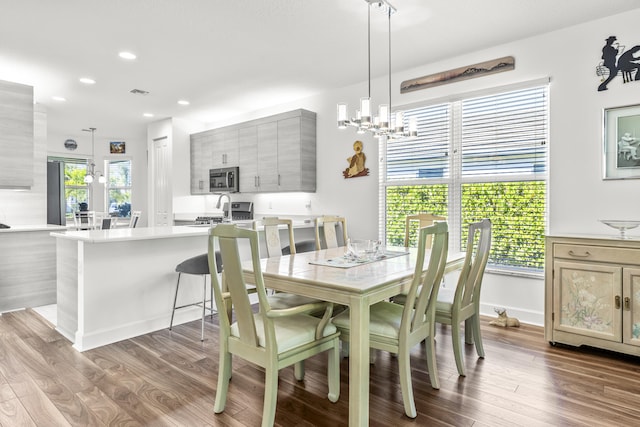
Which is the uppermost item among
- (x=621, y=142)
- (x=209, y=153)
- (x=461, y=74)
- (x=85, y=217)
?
(x=461, y=74)

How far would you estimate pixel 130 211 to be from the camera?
28.8 feet

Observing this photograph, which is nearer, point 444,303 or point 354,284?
point 354,284

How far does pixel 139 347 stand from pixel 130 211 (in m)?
6.58

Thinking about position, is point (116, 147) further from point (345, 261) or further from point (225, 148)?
point (345, 261)

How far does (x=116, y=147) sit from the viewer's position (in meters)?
8.64

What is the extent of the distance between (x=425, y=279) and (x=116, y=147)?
859cm

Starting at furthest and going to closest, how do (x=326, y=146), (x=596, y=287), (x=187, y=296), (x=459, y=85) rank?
(x=326, y=146) < (x=459, y=85) < (x=187, y=296) < (x=596, y=287)

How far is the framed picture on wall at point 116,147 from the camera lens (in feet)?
28.3

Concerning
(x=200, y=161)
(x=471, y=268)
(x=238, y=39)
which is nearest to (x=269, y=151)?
(x=200, y=161)

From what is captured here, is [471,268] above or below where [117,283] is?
above

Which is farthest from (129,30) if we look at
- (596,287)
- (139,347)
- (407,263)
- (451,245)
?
(596,287)

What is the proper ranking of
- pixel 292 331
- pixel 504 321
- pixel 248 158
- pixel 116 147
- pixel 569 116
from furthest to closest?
pixel 116 147 < pixel 248 158 < pixel 504 321 < pixel 569 116 < pixel 292 331

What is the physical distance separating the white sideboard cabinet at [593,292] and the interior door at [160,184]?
5.85 m

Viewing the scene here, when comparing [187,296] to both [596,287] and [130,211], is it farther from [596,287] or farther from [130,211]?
[130,211]
